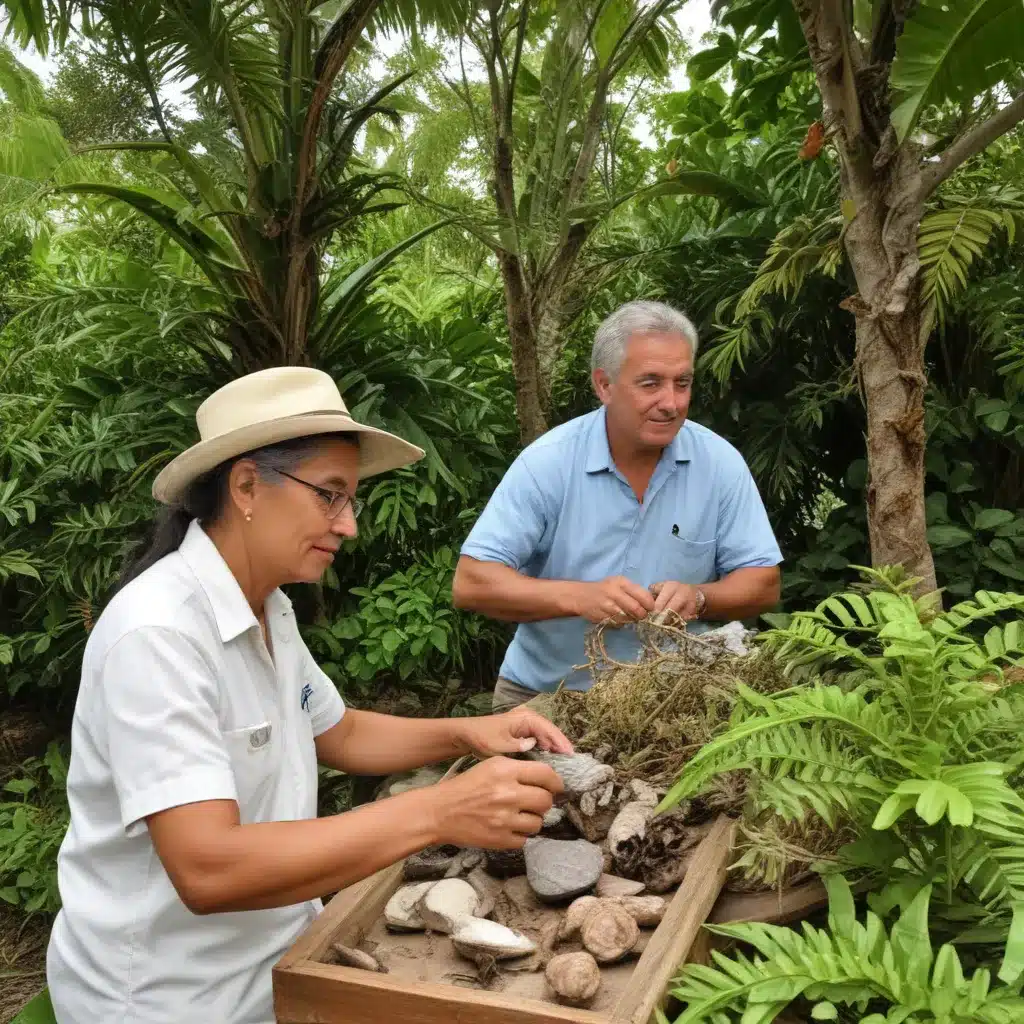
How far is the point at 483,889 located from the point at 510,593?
1.13 metres

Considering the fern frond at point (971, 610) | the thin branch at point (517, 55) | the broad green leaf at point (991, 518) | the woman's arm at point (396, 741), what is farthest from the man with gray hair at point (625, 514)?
the thin branch at point (517, 55)

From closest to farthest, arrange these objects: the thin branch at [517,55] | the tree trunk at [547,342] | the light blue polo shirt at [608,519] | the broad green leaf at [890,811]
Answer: the broad green leaf at [890,811], the light blue polo shirt at [608,519], the thin branch at [517,55], the tree trunk at [547,342]

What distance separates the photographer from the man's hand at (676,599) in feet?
6.97

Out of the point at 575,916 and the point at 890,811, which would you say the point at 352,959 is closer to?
the point at 575,916

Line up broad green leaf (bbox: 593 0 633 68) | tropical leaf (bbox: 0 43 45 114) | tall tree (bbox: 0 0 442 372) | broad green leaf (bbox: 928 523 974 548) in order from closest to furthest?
tall tree (bbox: 0 0 442 372), broad green leaf (bbox: 928 523 974 548), broad green leaf (bbox: 593 0 633 68), tropical leaf (bbox: 0 43 45 114)

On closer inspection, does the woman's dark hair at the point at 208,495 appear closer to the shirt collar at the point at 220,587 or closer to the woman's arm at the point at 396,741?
the shirt collar at the point at 220,587

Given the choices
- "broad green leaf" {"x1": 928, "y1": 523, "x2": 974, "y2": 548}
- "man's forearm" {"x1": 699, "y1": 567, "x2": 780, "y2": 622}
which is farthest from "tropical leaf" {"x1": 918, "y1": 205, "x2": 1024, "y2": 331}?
"broad green leaf" {"x1": 928, "y1": 523, "x2": 974, "y2": 548}

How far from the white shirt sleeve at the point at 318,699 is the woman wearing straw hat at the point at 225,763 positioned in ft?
0.14

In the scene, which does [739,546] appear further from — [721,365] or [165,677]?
[165,677]

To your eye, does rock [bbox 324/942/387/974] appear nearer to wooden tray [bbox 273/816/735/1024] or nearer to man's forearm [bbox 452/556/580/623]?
wooden tray [bbox 273/816/735/1024]

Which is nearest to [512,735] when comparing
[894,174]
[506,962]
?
[506,962]

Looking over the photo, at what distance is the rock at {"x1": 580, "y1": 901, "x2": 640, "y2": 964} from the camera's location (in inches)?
46.6

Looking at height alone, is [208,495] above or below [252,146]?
below

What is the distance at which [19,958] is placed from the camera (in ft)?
12.3
